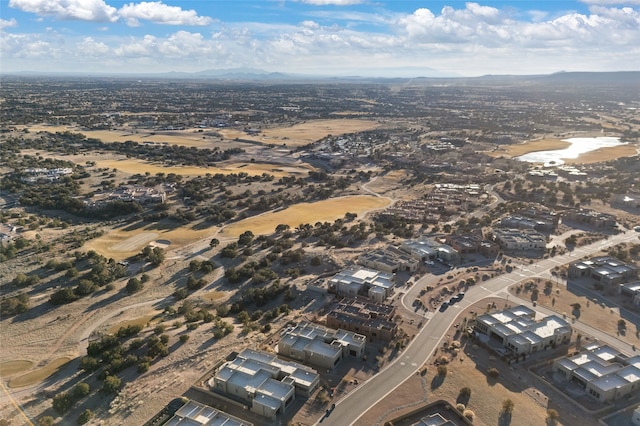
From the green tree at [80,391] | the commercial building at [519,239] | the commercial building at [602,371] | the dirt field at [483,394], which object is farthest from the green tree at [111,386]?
the commercial building at [519,239]

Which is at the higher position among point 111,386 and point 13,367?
point 111,386

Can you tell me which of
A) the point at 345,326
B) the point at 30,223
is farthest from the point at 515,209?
the point at 30,223

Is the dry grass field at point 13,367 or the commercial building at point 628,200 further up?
the commercial building at point 628,200

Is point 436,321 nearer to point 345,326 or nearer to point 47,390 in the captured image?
point 345,326

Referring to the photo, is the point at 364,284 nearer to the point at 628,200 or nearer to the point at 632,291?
the point at 632,291

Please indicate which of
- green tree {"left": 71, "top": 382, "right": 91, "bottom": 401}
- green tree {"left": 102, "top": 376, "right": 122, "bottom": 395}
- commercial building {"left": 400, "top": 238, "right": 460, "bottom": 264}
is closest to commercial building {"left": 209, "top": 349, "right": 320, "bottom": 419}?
green tree {"left": 102, "top": 376, "right": 122, "bottom": 395}

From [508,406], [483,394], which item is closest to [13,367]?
[483,394]

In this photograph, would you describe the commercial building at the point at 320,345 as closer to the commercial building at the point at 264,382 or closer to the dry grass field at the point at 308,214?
the commercial building at the point at 264,382

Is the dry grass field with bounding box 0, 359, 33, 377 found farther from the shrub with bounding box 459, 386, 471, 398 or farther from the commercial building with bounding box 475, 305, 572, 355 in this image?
the commercial building with bounding box 475, 305, 572, 355
